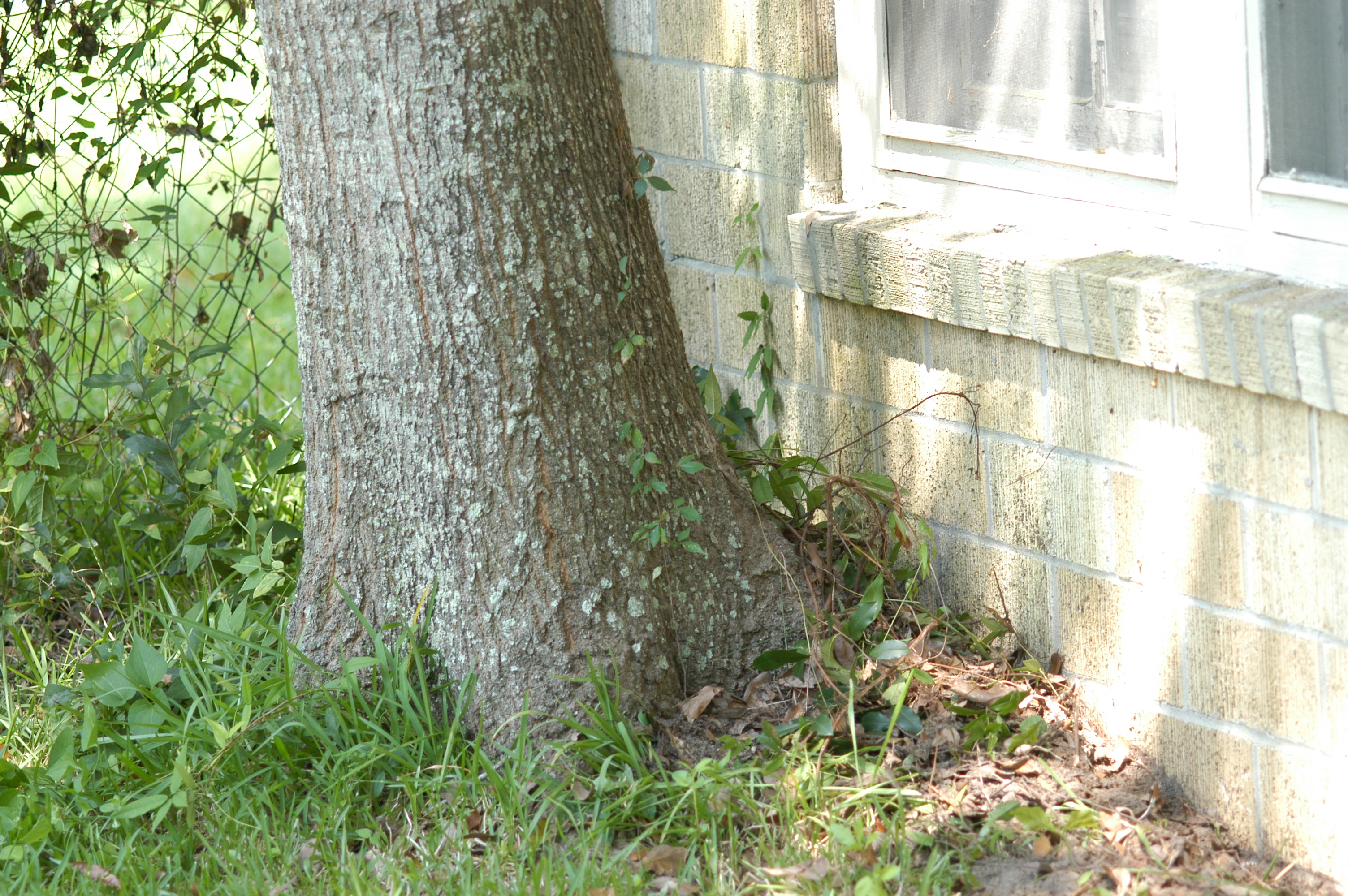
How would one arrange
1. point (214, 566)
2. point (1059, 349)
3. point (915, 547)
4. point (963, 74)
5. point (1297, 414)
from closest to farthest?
1. point (1297, 414)
2. point (1059, 349)
3. point (963, 74)
4. point (915, 547)
5. point (214, 566)

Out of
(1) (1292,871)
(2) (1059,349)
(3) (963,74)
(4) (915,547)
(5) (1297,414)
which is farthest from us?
(4) (915,547)

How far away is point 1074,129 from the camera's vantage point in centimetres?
262

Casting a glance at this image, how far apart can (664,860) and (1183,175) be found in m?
1.56

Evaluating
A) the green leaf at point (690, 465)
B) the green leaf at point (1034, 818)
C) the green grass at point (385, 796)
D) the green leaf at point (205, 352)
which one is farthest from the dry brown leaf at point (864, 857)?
the green leaf at point (205, 352)

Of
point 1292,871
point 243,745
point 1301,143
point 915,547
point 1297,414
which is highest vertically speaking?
point 1301,143

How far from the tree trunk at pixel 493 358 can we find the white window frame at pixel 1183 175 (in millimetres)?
629

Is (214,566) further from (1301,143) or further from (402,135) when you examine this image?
(1301,143)

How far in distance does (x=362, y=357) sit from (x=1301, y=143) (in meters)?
1.77

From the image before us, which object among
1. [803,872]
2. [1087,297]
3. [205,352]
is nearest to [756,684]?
[803,872]

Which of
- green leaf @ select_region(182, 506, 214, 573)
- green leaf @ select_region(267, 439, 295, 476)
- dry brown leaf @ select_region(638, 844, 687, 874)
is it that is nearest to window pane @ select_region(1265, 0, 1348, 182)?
dry brown leaf @ select_region(638, 844, 687, 874)

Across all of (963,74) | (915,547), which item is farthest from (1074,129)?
(915,547)

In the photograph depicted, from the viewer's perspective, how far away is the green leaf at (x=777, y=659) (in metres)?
2.72

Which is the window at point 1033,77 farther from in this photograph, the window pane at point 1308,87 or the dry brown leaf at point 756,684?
the dry brown leaf at point 756,684

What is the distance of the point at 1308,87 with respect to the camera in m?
2.24
